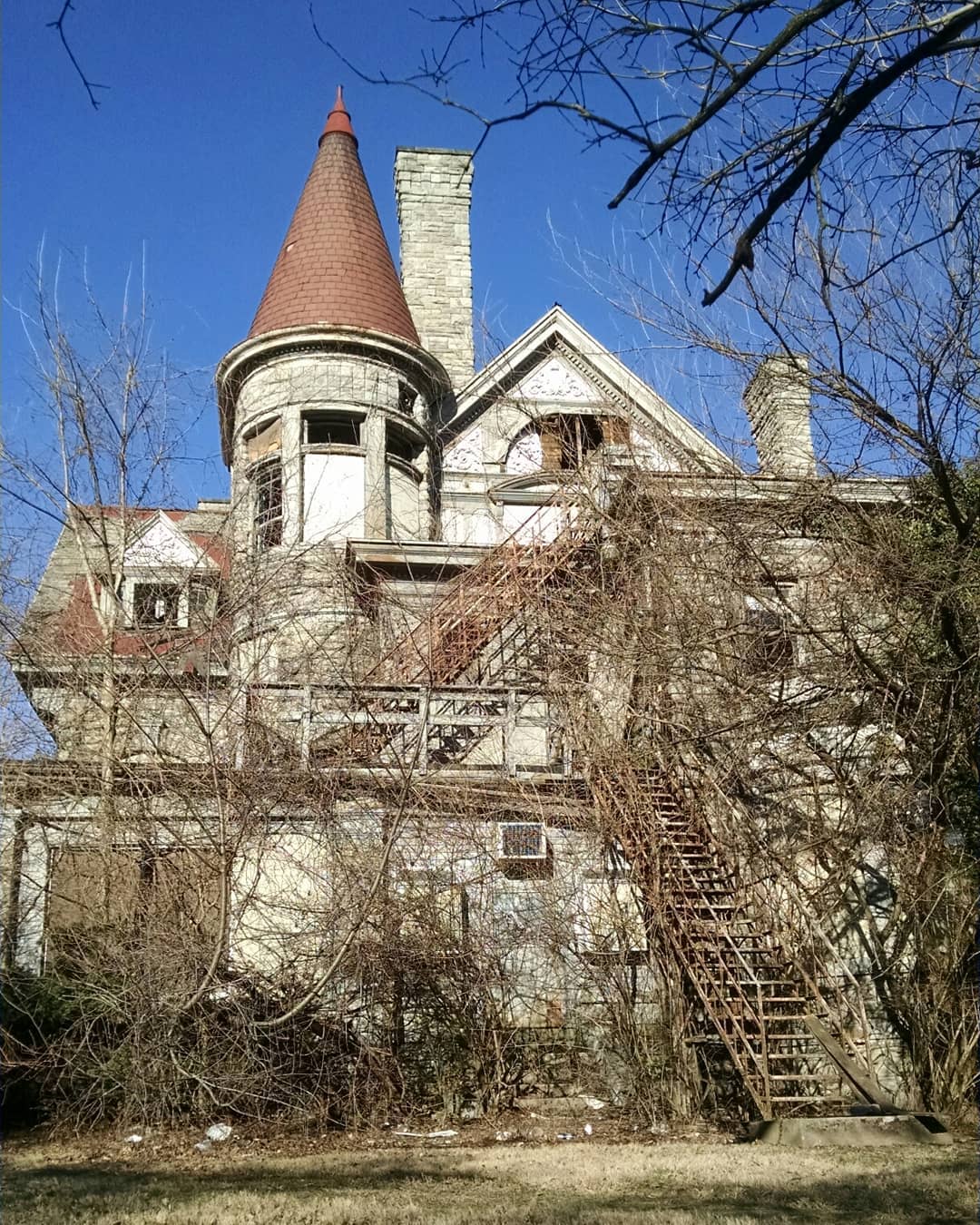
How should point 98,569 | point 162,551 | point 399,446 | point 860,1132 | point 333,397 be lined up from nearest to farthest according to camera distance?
point 860,1132 → point 98,569 → point 162,551 → point 333,397 → point 399,446

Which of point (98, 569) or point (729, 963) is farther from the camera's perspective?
point (98, 569)

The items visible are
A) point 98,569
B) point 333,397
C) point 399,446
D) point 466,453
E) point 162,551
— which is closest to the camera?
point 98,569

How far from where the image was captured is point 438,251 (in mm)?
20672

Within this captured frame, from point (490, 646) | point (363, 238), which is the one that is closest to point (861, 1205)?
point (490, 646)

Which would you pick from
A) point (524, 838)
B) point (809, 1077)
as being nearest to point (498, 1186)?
point (809, 1077)

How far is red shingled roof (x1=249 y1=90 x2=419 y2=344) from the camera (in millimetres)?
17438

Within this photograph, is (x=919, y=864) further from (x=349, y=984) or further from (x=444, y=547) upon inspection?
(x=444, y=547)

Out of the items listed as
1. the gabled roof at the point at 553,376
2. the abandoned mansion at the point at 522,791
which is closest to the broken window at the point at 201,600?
the abandoned mansion at the point at 522,791

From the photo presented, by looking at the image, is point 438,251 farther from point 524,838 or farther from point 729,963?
point 729,963

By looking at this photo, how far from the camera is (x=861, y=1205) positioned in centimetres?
652

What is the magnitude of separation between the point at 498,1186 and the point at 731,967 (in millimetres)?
3596

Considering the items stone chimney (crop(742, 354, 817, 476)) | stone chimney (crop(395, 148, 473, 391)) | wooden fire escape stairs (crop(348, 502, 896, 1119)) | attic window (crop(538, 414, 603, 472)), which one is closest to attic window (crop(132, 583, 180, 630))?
wooden fire escape stairs (crop(348, 502, 896, 1119))

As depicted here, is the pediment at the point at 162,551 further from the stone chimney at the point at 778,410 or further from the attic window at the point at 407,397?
the stone chimney at the point at 778,410

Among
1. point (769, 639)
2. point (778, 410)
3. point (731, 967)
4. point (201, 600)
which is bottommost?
point (731, 967)
